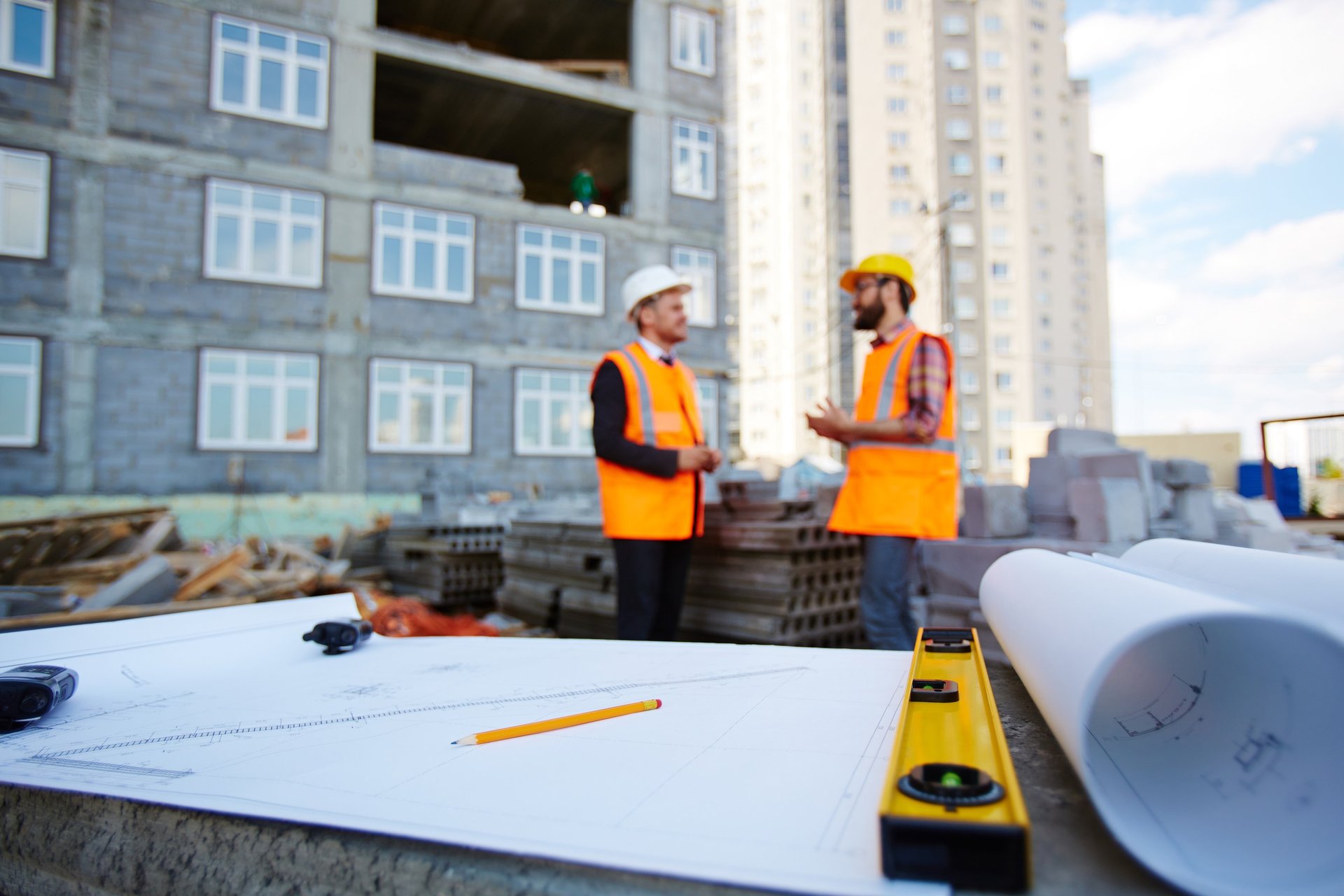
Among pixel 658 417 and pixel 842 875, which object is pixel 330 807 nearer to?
pixel 842 875

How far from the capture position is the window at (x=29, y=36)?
1243cm

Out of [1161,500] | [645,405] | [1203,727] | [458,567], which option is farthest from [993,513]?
[1203,727]

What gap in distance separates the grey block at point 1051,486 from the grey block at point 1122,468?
8cm

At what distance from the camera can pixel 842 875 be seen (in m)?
0.82

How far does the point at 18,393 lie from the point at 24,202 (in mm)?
2888

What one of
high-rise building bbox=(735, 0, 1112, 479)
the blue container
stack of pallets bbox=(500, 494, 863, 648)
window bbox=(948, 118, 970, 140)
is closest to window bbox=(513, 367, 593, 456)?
stack of pallets bbox=(500, 494, 863, 648)

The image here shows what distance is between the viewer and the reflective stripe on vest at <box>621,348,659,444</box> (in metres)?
3.74

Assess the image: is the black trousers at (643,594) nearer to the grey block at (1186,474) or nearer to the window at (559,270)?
the grey block at (1186,474)

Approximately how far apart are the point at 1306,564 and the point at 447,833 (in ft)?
4.14

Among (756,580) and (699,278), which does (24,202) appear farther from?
(756,580)

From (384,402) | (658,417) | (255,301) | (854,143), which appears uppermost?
(854,143)

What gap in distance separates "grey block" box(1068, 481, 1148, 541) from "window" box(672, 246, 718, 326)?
40.6ft

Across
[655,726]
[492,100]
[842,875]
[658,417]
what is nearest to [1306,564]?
[842,875]

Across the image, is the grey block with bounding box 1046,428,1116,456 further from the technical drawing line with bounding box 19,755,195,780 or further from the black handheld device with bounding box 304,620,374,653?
the technical drawing line with bounding box 19,755,195,780
